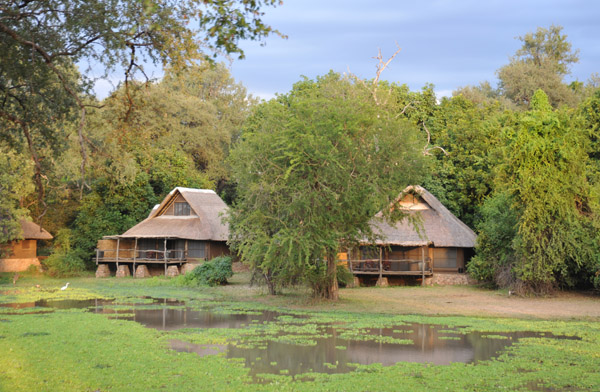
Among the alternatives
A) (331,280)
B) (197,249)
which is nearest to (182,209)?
(197,249)

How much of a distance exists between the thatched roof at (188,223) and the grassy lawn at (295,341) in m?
11.6

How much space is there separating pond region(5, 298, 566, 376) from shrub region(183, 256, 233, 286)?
987cm

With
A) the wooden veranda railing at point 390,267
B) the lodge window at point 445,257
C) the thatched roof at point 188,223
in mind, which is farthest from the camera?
the thatched roof at point 188,223

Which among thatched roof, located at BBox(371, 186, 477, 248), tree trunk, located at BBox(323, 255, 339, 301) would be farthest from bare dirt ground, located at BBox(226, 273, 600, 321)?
thatched roof, located at BBox(371, 186, 477, 248)

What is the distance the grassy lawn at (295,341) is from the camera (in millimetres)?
9711

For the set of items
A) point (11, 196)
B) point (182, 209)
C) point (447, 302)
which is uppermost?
point (11, 196)

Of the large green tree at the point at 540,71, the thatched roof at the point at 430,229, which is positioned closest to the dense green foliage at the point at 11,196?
the thatched roof at the point at 430,229

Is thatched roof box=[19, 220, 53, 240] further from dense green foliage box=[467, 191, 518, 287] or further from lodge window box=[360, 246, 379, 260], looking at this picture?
dense green foliage box=[467, 191, 518, 287]

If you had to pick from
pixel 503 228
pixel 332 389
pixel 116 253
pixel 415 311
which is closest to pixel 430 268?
pixel 503 228

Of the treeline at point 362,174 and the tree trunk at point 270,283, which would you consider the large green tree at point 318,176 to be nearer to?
the treeline at point 362,174

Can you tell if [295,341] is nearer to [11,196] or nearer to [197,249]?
[11,196]

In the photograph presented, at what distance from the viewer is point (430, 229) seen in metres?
32.0

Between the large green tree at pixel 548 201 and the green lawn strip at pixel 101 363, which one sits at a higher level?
the large green tree at pixel 548 201

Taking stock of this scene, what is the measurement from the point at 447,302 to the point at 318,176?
7.82 metres
